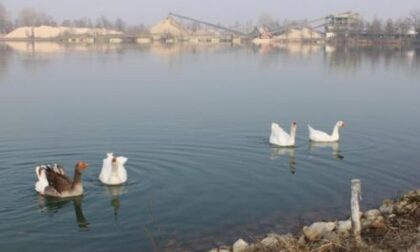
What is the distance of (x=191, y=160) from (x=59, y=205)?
4650 millimetres

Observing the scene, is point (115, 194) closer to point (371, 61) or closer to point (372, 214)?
point (372, 214)

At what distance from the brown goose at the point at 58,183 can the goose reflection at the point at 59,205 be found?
0.11 metres

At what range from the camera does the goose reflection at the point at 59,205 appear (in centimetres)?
1199

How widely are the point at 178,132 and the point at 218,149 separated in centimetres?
301

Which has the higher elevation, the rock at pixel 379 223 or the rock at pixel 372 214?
the rock at pixel 379 223

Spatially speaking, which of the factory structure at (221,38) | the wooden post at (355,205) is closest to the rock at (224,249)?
the wooden post at (355,205)

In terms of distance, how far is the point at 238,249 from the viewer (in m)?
9.92

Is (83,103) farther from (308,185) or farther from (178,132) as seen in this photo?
(308,185)

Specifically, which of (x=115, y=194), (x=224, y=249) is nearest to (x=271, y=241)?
(x=224, y=249)

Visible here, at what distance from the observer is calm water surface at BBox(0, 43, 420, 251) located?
37.7 ft

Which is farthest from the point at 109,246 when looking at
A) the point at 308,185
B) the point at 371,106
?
the point at 371,106

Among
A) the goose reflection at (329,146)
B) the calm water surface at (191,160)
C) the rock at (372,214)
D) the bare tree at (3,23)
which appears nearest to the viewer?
the rock at (372,214)

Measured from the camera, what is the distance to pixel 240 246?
9.97 metres

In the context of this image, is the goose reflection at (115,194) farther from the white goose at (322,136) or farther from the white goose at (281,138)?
the white goose at (322,136)
